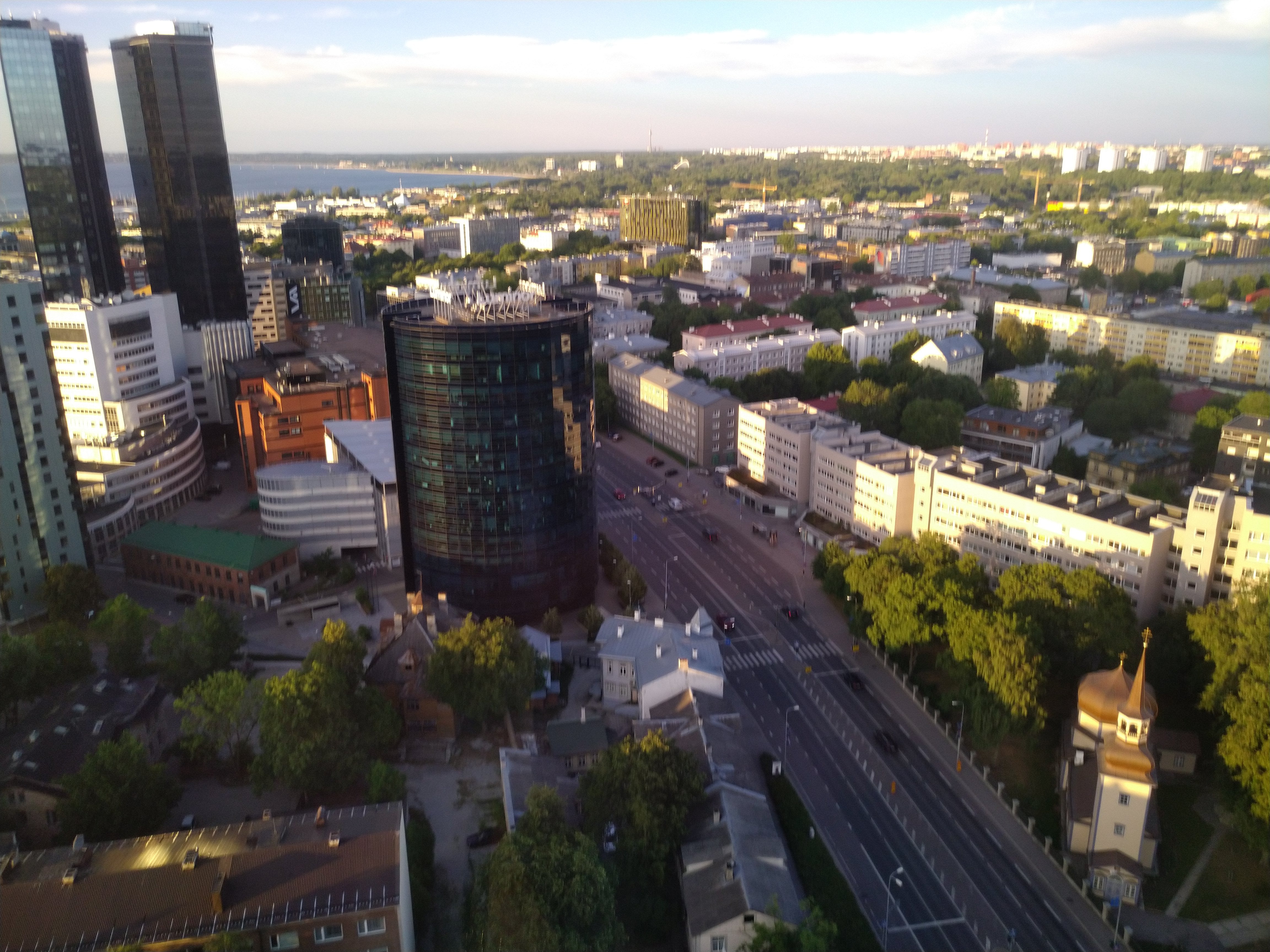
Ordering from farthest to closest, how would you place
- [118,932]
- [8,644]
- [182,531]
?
[182,531] < [8,644] < [118,932]

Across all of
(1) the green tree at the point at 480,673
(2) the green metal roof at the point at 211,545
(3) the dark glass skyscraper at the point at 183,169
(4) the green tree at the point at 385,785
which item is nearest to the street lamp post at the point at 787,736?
(1) the green tree at the point at 480,673

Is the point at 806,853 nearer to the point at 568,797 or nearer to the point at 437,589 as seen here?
the point at 568,797

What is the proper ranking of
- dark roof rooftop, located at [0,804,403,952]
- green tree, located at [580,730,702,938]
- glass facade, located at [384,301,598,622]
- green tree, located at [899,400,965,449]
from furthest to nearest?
green tree, located at [899,400,965,449] < glass facade, located at [384,301,598,622] < green tree, located at [580,730,702,938] < dark roof rooftop, located at [0,804,403,952]

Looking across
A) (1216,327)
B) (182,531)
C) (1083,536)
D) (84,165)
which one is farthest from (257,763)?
(1216,327)

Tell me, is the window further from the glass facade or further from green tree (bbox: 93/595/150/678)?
the glass facade

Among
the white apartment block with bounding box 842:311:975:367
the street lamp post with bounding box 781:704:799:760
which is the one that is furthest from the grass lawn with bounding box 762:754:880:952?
the white apartment block with bounding box 842:311:975:367

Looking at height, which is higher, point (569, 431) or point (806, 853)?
point (569, 431)
